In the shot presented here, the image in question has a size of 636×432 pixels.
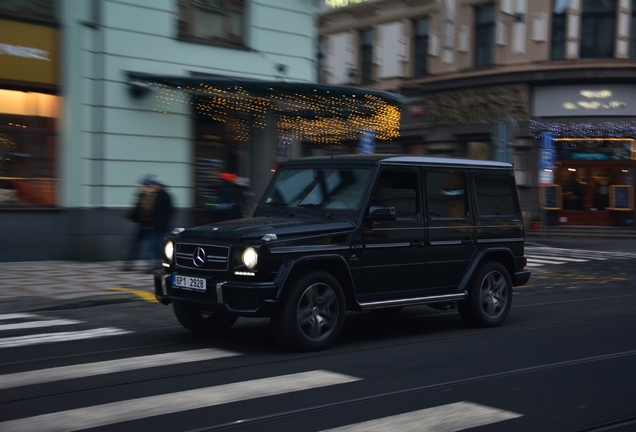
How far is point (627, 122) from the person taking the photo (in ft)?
91.0

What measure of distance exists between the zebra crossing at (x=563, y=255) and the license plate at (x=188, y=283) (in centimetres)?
1226

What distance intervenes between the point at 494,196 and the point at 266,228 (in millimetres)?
3374

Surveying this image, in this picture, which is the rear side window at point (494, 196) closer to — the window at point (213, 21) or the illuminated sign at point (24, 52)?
the window at point (213, 21)

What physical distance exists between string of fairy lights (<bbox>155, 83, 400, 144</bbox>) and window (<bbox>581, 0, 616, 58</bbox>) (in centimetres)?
1105

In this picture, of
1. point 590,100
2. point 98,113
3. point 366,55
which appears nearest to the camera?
point 98,113

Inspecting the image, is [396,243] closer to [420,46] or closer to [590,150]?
[590,150]

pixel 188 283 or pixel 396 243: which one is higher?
pixel 396 243

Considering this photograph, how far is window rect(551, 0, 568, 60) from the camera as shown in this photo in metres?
28.0

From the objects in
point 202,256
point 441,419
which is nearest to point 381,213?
point 202,256

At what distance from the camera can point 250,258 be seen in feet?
23.1

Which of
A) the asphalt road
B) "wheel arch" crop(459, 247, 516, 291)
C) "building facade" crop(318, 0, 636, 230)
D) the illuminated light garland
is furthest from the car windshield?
the illuminated light garland

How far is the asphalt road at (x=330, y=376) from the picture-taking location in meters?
5.21

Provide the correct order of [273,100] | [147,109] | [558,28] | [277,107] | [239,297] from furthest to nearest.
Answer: [558,28] → [277,107] → [273,100] → [147,109] → [239,297]

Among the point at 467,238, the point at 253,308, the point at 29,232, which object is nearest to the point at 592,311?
the point at 467,238
